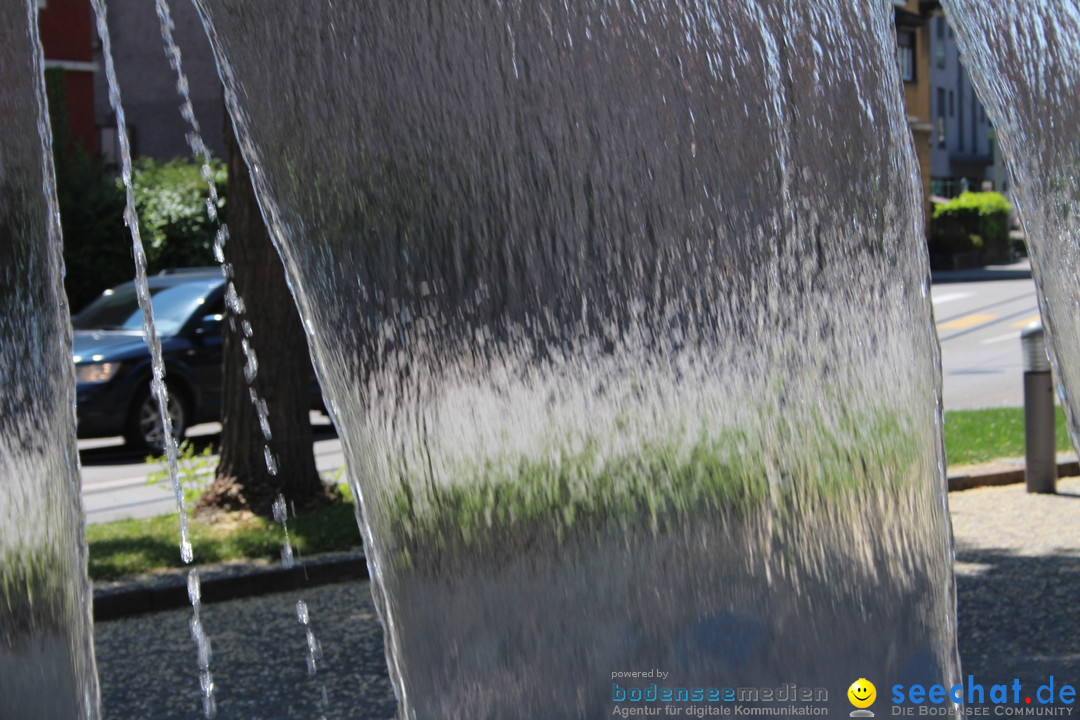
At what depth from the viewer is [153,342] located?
Answer: 12.8 ft

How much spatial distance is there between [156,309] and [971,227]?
35305mm

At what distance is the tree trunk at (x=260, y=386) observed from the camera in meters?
8.35

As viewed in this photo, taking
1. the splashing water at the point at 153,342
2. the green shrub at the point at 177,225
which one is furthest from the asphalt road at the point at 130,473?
the green shrub at the point at 177,225

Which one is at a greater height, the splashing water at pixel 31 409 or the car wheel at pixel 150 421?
the splashing water at pixel 31 409

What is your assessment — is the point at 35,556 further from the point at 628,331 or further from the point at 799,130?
the point at 799,130

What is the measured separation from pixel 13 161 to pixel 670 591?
74.2 inches

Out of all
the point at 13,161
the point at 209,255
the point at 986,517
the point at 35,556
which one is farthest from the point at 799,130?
the point at 209,255

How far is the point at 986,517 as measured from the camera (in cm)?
805

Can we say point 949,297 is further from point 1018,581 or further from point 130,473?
point 1018,581

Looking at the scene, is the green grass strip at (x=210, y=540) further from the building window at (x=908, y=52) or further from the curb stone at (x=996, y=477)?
the building window at (x=908, y=52)

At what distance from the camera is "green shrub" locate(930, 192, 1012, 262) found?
4269 cm

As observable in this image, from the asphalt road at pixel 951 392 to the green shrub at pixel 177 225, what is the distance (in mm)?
7501

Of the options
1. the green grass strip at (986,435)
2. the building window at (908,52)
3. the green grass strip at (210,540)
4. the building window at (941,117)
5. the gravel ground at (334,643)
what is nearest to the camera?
the gravel ground at (334,643)

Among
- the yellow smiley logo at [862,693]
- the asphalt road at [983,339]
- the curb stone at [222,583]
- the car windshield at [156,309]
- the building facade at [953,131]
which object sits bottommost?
the asphalt road at [983,339]
